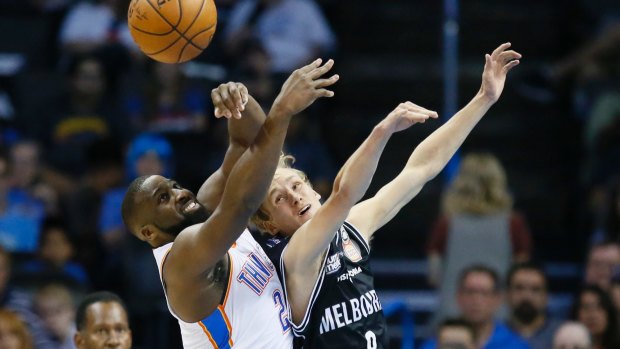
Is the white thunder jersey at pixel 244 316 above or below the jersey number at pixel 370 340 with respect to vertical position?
above

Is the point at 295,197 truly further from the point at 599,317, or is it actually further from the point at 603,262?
the point at 603,262

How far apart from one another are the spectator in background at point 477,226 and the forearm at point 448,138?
320 cm

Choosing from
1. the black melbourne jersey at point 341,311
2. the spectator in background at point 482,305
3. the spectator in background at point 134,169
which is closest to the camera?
the black melbourne jersey at point 341,311

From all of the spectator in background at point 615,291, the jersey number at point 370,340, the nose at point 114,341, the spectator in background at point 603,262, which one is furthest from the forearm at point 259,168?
the spectator in background at point 603,262

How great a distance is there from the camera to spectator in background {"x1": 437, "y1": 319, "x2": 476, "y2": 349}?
8758 mm

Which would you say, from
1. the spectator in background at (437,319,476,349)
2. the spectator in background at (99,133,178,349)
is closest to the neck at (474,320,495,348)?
the spectator in background at (437,319,476,349)

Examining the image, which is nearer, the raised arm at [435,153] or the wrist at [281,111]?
the wrist at [281,111]

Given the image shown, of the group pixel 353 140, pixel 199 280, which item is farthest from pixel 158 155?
pixel 199 280

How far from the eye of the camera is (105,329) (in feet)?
23.2

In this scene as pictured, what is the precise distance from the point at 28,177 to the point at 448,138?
17.5 feet

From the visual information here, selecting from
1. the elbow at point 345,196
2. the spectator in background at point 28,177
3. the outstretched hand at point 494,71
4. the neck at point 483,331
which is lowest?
the neck at point 483,331

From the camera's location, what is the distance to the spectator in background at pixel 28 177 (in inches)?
429

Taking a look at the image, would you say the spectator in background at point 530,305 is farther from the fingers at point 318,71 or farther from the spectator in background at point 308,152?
the fingers at point 318,71

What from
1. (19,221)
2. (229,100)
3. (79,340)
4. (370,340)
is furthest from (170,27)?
(19,221)
